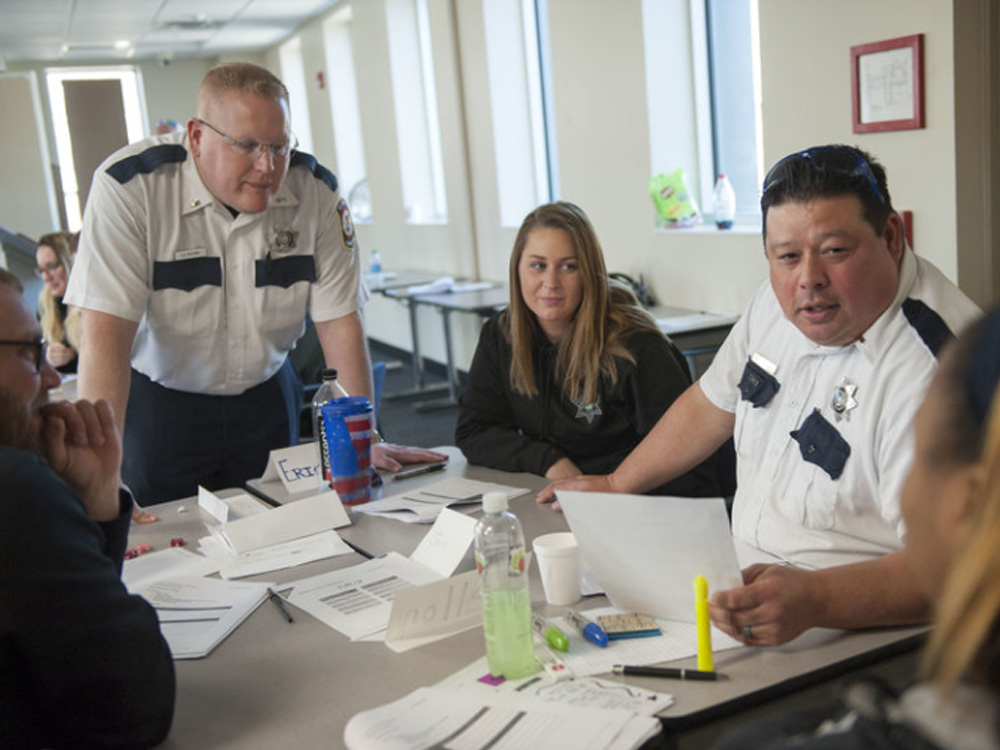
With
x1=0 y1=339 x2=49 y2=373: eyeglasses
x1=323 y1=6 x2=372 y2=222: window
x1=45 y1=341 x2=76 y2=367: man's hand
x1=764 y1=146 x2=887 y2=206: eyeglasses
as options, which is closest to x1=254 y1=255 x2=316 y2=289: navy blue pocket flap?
x1=0 y1=339 x2=49 y2=373: eyeglasses

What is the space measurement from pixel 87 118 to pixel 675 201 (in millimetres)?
7759

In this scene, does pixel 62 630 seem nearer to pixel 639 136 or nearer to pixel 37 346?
pixel 37 346

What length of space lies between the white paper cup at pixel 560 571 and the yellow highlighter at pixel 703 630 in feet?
0.97

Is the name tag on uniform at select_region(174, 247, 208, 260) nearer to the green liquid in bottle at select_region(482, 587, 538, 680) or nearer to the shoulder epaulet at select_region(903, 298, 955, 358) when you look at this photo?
the green liquid in bottle at select_region(482, 587, 538, 680)

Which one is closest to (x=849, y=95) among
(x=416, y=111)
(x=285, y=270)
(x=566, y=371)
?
(x=566, y=371)

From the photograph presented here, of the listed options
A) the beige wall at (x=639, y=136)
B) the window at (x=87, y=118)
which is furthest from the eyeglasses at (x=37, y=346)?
the window at (x=87, y=118)

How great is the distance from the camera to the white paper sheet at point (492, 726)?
120cm

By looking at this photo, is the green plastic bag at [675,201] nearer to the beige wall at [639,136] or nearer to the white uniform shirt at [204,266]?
the beige wall at [639,136]

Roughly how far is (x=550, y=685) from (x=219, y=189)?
5.70ft

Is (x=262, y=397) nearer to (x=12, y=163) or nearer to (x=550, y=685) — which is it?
(x=550, y=685)

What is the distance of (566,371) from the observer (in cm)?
257

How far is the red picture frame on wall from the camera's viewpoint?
336cm

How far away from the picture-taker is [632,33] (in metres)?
4.91

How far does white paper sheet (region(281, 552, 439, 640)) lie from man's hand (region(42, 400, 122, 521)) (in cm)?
38
